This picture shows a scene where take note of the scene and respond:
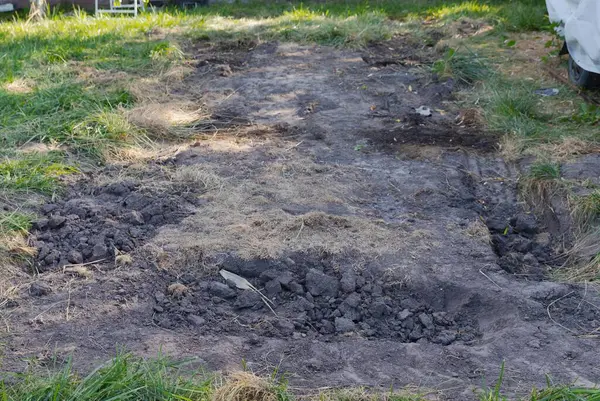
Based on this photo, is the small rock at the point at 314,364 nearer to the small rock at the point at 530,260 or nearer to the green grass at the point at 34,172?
the small rock at the point at 530,260

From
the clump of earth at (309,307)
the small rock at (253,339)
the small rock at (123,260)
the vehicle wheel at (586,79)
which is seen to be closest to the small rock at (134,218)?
the small rock at (123,260)

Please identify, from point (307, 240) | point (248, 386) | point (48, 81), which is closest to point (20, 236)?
point (307, 240)

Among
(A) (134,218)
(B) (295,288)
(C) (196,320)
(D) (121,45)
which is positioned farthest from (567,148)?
(D) (121,45)

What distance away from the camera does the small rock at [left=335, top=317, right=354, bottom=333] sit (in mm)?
3965

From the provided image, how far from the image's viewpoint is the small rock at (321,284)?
4.25 metres

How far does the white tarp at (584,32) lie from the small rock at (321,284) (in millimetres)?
3868

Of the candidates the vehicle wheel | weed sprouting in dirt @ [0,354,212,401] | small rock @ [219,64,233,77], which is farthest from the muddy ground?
small rock @ [219,64,233,77]

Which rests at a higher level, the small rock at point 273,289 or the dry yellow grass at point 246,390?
the dry yellow grass at point 246,390

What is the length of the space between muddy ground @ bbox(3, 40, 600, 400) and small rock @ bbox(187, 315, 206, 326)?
1cm

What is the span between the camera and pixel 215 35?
33.4 feet

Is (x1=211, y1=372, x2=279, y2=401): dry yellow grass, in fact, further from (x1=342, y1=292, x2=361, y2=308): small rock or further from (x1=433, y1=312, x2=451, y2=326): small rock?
(x1=433, y1=312, x2=451, y2=326): small rock

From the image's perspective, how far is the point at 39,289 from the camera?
4.14 m

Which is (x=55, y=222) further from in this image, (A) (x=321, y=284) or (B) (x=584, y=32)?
(B) (x=584, y=32)

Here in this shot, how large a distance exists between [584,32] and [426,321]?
13.7ft
